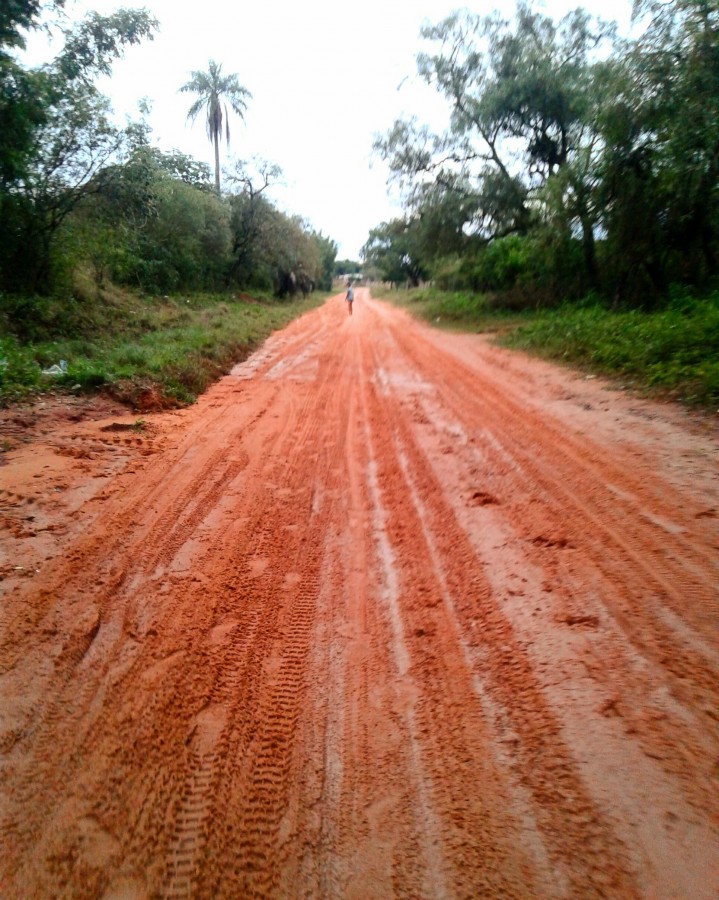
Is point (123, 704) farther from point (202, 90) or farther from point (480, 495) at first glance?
point (202, 90)

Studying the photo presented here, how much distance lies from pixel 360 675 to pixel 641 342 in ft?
30.1

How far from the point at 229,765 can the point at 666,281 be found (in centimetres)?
1605

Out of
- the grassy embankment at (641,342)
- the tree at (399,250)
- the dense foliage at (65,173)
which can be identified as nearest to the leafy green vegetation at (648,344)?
the grassy embankment at (641,342)

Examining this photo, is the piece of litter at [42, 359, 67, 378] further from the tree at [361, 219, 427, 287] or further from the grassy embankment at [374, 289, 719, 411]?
the tree at [361, 219, 427, 287]

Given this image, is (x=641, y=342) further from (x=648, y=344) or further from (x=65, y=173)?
(x=65, y=173)

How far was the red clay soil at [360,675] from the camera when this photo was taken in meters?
1.79

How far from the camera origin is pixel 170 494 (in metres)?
4.61

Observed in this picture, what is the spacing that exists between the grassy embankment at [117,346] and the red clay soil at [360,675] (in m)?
2.72

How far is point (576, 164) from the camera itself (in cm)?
1390

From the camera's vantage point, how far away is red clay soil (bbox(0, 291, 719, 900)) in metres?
1.79

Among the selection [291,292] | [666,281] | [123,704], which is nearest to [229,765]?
[123,704]

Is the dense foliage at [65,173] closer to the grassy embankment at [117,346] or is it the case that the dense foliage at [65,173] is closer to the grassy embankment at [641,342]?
the grassy embankment at [117,346]

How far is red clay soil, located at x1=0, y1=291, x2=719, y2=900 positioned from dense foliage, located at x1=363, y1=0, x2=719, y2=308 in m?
9.09

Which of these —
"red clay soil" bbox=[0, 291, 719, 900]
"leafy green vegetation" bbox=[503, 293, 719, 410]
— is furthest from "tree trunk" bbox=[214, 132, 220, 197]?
"red clay soil" bbox=[0, 291, 719, 900]
